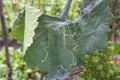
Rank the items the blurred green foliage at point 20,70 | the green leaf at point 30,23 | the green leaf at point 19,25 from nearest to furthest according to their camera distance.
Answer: the green leaf at point 30,23
the green leaf at point 19,25
the blurred green foliage at point 20,70

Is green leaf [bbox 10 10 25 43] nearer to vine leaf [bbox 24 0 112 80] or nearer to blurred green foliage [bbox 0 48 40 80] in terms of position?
vine leaf [bbox 24 0 112 80]

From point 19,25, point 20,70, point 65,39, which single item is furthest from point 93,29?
point 20,70

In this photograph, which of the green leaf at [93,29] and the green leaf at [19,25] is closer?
the green leaf at [93,29]

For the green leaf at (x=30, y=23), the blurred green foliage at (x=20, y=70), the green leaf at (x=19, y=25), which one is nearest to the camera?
the green leaf at (x=30, y=23)

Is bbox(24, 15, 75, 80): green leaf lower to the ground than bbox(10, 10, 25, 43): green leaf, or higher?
lower

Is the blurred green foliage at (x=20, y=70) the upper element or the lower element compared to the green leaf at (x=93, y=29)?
lower

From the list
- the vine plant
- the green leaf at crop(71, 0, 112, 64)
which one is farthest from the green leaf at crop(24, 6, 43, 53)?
the green leaf at crop(71, 0, 112, 64)

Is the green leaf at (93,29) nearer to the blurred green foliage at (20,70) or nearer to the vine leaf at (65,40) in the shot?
the vine leaf at (65,40)

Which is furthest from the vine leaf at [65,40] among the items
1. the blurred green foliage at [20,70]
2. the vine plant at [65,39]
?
the blurred green foliage at [20,70]
